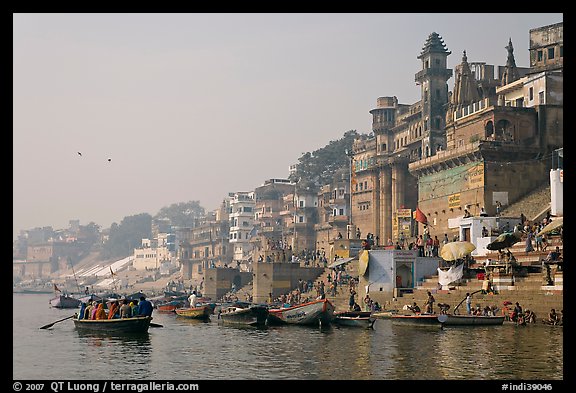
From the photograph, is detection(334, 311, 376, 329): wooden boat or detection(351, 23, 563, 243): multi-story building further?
detection(351, 23, 563, 243): multi-story building

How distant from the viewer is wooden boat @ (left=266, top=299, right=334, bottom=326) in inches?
1312

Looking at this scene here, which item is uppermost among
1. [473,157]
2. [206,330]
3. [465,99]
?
[465,99]

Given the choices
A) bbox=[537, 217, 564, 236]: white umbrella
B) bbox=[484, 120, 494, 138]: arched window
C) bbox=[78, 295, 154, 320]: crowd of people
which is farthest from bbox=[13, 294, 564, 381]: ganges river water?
bbox=[484, 120, 494, 138]: arched window

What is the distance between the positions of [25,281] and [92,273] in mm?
19148

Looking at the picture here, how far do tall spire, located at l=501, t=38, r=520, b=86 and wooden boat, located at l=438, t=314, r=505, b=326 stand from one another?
32.8 metres

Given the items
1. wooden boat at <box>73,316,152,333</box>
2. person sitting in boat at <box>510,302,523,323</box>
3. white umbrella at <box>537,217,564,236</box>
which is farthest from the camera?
white umbrella at <box>537,217,564,236</box>

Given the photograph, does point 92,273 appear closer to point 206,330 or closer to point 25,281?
point 25,281

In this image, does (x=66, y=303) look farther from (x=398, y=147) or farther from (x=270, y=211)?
(x=270, y=211)

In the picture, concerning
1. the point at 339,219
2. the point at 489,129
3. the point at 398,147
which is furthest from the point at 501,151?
the point at 339,219

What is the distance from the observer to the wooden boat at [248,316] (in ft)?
117

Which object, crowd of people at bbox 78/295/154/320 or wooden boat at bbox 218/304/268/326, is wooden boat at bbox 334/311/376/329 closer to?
wooden boat at bbox 218/304/268/326

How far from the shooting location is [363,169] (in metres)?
70.8

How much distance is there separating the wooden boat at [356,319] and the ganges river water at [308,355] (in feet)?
1.10
